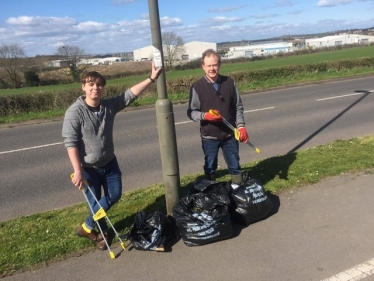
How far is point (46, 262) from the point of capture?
3541 mm

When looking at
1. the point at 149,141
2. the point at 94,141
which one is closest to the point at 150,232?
the point at 94,141

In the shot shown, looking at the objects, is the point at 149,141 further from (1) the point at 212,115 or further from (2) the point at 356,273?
(2) the point at 356,273

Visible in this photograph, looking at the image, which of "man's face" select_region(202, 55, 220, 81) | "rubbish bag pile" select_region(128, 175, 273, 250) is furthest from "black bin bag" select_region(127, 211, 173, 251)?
"man's face" select_region(202, 55, 220, 81)

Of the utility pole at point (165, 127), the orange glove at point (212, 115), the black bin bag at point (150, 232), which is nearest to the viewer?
the black bin bag at point (150, 232)

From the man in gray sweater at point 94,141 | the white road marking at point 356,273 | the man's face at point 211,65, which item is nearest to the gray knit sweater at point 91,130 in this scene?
the man in gray sweater at point 94,141

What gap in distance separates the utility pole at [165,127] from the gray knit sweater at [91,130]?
1.21 feet

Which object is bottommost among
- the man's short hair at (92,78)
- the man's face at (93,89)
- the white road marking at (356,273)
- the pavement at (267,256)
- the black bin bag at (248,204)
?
the white road marking at (356,273)

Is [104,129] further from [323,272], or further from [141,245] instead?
[323,272]

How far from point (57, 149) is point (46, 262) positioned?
19.1 ft

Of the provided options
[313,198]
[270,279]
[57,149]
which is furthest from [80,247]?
[57,149]

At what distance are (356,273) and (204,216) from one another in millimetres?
1411

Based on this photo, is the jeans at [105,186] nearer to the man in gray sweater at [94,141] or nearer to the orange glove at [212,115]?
the man in gray sweater at [94,141]

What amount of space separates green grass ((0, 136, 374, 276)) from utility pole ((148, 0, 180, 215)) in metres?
0.53

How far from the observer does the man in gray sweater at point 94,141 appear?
3.42 meters
